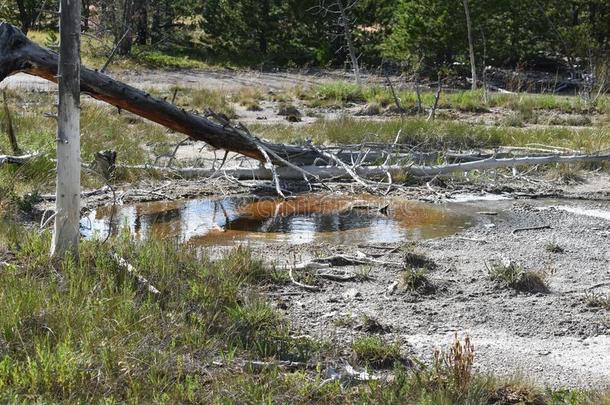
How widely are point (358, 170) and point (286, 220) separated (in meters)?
1.68

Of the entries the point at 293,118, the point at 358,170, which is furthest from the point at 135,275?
the point at 293,118

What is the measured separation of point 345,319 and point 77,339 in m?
1.88

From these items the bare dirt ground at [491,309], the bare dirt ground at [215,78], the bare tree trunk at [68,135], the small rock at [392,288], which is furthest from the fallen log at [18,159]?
the bare dirt ground at [215,78]

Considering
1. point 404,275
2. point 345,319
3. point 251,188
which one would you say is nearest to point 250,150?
point 251,188

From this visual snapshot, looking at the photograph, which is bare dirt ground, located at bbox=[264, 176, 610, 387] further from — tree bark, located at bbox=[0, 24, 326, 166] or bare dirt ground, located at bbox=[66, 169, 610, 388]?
tree bark, located at bbox=[0, 24, 326, 166]

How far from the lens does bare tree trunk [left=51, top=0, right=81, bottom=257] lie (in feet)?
21.9

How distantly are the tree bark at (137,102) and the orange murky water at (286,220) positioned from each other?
648mm

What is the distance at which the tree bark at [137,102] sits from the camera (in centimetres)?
912

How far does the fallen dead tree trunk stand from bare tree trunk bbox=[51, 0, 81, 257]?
494cm

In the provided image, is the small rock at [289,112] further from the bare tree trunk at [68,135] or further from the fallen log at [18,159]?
the bare tree trunk at [68,135]

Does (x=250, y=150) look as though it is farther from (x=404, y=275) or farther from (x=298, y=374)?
(x=298, y=374)

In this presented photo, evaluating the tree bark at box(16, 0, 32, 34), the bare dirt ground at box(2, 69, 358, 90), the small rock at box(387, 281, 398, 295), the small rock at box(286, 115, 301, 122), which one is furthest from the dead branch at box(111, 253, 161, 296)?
the tree bark at box(16, 0, 32, 34)

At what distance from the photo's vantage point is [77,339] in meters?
5.30

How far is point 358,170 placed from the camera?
1193 cm
